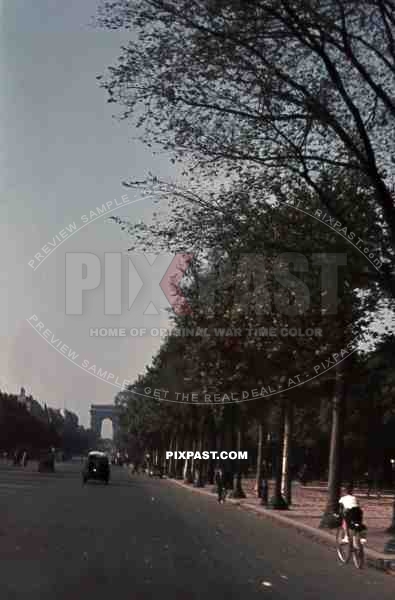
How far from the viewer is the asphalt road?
1423cm

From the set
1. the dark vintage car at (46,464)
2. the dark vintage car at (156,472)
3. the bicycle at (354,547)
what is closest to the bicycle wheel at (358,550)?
the bicycle at (354,547)

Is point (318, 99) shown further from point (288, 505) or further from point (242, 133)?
point (288, 505)

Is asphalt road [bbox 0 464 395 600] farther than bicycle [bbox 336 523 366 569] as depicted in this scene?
No

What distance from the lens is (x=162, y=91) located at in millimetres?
19828

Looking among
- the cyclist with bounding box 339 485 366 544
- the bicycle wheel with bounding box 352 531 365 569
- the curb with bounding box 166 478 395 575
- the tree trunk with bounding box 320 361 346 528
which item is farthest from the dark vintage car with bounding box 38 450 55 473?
the bicycle wheel with bounding box 352 531 365 569

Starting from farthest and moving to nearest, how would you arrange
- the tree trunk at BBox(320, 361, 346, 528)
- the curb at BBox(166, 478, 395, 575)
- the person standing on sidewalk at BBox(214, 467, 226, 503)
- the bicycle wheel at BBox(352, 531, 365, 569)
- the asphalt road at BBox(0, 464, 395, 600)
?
the person standing on sidewalk at BBox(214, 467, 226, 503) → the tree trunk at BBox(320, 361, 346, 528) → the curb at BBox(166, 478, 395, 575) → the bicycle wheel at BBox(352, 531, 365, 569) → the asphalt road at BBox(0, 464, 395, 600)

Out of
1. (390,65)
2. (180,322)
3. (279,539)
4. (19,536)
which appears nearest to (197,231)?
(390,65)

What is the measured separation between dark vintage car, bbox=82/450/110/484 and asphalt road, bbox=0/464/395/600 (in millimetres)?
33718

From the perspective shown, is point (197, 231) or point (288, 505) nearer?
point (197, 231)

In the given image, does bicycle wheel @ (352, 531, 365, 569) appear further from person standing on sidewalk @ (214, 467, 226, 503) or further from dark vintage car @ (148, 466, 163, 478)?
dark vintage car @ (148, 466, 163, 478)

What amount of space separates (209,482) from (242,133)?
61.0m

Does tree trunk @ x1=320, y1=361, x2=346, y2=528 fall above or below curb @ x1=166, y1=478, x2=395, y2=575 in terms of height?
above

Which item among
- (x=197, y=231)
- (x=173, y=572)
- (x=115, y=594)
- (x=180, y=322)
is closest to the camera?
(x=115, y=594)

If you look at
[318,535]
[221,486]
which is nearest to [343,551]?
[318,535]
